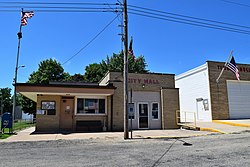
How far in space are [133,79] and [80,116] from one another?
543 centimetres

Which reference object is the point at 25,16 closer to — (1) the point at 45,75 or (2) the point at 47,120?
(2) the point at 47,120

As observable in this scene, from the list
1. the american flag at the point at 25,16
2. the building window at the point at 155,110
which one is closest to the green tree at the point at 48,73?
the american flag at the point at 25,16

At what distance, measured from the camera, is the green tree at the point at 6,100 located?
275 ft

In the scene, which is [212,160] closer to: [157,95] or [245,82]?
[157,95]

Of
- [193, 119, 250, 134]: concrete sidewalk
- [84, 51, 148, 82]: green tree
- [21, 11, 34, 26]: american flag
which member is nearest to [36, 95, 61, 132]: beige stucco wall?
[21, 11, 34, 26]: american flag

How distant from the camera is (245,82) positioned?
23812 millimetres

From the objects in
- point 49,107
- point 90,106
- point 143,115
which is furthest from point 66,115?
point 143,115

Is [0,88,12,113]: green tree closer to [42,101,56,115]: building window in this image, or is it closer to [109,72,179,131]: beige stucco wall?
[42,101,56,115]: building window

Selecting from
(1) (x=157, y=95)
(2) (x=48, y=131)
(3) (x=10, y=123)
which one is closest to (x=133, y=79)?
(1) (x=157, y=95)

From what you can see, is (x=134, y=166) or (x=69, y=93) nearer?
(x=134, y=166)

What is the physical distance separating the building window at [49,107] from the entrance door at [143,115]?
22.9 ft

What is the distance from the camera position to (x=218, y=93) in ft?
72.5

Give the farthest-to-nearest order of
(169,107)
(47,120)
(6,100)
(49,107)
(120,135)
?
(6,100) < (169,107) < (49,107) < (47,120) < (120,135)

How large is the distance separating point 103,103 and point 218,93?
11623mm
